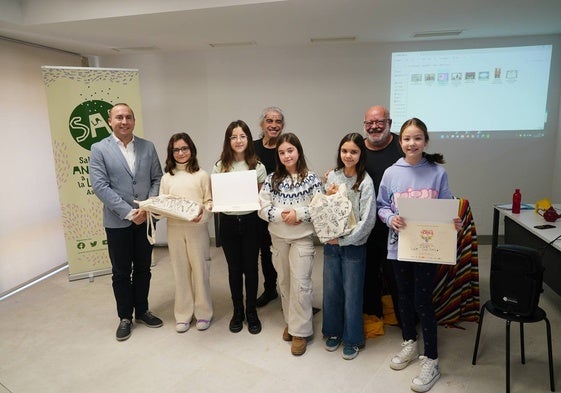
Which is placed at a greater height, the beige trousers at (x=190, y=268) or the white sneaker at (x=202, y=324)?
the beige trousers at (x=190, y=268)

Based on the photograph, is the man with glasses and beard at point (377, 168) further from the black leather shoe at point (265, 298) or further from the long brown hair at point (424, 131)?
the black leather shoe at point (265, 298)

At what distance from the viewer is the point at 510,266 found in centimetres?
199

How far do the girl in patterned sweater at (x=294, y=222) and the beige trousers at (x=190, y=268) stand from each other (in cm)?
57

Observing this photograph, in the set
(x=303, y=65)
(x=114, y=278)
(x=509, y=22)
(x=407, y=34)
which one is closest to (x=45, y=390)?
(x=114, y=278)

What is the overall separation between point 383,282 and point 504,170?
2.61m

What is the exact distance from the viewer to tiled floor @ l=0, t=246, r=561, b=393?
2252mm

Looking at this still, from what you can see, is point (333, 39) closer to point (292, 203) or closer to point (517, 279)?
point (292, 203)

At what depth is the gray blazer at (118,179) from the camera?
257 cm

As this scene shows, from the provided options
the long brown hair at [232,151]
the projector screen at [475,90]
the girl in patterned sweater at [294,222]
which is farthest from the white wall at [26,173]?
the projector screen at [475,90]

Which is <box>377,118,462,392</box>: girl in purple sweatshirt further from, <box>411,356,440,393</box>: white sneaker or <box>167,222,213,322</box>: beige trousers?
<box>167,222,213,322</box>: beige trousers

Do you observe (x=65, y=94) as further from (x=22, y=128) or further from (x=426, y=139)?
(x=426, y=139)

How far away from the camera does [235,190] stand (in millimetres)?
2492

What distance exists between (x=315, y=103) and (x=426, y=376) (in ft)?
10.7

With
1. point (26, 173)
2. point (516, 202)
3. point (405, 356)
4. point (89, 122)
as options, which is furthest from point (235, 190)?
point (26, 173)
